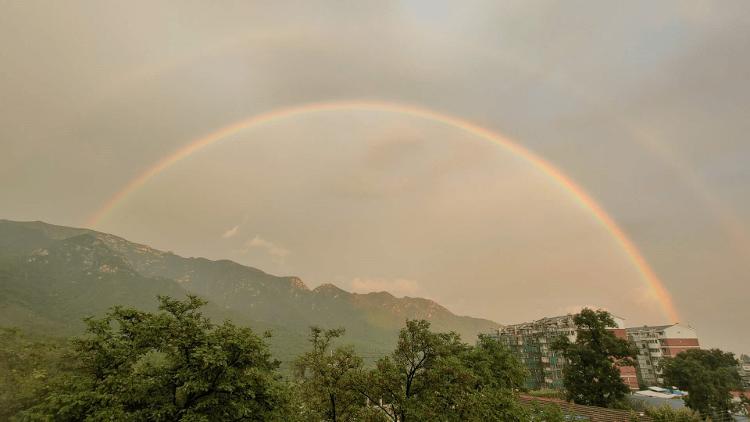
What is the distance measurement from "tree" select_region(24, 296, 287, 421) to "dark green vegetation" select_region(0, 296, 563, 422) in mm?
57

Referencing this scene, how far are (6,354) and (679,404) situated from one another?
96.5 m

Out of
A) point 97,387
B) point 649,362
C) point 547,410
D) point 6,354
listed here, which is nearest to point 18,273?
point 6,354

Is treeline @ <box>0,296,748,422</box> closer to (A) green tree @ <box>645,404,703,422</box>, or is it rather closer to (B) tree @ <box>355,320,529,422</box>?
(B) tree @ <box>355,320,529,422</box>

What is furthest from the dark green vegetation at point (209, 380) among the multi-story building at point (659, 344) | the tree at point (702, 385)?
the multi-story building at point (659, 344)

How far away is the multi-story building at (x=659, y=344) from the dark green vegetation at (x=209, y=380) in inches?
4808

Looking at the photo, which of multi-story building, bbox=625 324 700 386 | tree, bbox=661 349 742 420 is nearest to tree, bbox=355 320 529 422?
tree, bbox=661 349 742 420

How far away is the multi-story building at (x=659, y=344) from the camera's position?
115500 mm

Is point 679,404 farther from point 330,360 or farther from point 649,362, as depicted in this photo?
point 330,360

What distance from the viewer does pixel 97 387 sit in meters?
17.9

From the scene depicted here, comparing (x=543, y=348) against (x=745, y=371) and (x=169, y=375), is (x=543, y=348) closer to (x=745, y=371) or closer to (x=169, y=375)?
(x=745, y=371)

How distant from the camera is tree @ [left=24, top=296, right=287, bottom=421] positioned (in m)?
17.6

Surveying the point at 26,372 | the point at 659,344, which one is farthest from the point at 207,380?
A: the point at 659,344

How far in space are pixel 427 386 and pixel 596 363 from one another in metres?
47.2

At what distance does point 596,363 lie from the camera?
187 feet
